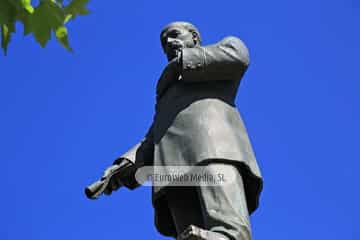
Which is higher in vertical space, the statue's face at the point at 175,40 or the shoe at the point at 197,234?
the statue's face at the point at 175,40

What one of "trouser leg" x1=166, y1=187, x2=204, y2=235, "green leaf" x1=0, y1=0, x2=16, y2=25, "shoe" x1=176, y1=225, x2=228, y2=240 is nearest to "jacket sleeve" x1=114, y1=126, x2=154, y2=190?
"trouser leg" x1=166, y1=187, x2=204, y2=235

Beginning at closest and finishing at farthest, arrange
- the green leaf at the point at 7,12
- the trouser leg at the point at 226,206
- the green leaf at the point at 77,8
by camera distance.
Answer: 1. the green leaf at the point at 7,12
2. the green leaf at the point at 77,8
3. the trouser leg at the point at 226,206

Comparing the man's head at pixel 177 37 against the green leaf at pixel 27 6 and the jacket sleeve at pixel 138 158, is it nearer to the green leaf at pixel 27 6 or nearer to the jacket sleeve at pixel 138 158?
the jacket sleeve at pixel 138 158

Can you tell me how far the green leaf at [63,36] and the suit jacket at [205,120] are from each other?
215 cm

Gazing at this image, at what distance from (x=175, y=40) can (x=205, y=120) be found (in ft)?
3.51

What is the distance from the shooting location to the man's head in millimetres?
7496

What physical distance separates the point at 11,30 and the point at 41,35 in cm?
16

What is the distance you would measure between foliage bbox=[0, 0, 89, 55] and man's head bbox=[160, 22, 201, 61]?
3011 millimetres

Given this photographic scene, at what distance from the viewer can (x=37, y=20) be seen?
14.8 feet

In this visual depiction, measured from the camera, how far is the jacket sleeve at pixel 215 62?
6910mm

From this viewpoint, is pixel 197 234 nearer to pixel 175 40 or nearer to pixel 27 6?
pixel 27 6

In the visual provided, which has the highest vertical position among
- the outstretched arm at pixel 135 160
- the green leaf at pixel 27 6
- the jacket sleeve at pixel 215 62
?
the jacket sleeve at pixel 215 62

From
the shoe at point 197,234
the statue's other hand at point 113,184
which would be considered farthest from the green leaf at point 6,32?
the statue's other hand at point 113,184

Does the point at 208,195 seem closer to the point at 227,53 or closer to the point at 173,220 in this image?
the point at 173,220
